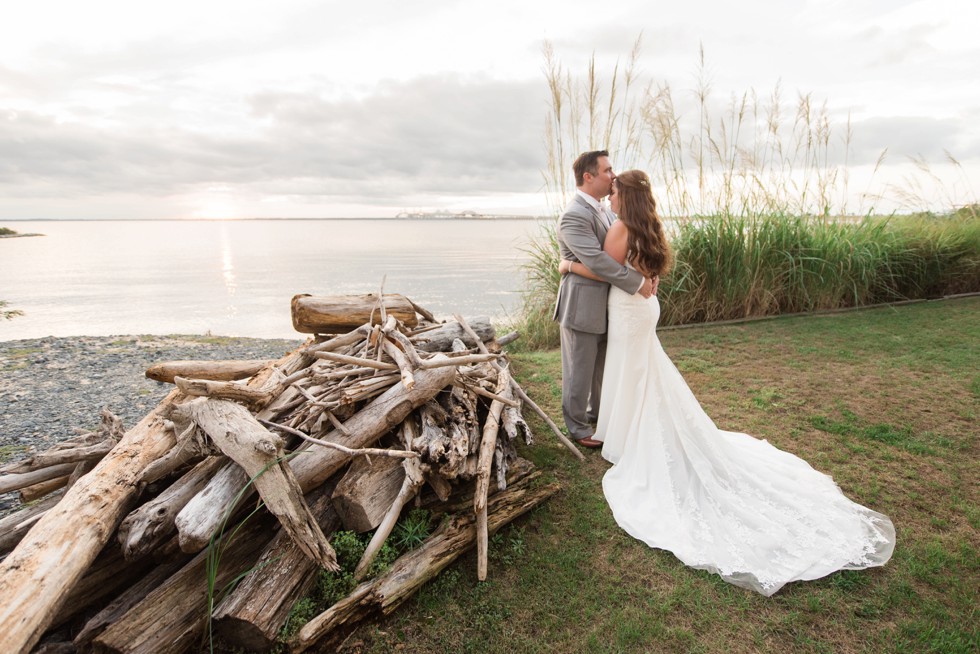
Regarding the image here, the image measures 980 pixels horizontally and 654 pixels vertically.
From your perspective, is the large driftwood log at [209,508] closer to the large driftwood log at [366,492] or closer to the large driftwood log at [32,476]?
the large driftwood log at [366,492]

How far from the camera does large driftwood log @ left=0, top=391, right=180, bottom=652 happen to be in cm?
191

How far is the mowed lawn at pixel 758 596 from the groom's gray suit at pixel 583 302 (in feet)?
1.50

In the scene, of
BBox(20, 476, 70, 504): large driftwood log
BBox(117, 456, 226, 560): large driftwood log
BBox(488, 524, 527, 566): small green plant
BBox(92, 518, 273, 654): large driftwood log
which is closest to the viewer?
BBox(92, 518, 273, 654): large driftwood log

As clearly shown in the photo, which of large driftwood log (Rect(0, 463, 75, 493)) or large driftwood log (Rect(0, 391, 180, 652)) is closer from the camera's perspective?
large driftwood log (Rect(0, 391, 180, 652))

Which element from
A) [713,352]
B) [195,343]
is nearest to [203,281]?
[195,343]

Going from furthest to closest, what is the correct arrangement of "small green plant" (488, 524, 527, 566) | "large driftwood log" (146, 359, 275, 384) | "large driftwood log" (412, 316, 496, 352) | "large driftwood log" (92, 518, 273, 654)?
"large driftwood log" (412, 316, 496, 352), "large driftwood log" (146, 359, 275, 384), "small green plant" (488, 524, 527, 566), "large driftwood log" (92, 518, 273, 654)

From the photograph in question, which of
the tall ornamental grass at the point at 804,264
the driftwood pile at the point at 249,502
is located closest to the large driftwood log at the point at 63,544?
the driftwood pile at the point at 249,502

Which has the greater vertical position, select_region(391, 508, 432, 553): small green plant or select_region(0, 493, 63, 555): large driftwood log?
select_region(0, 493, 63, 555): large driftwood log

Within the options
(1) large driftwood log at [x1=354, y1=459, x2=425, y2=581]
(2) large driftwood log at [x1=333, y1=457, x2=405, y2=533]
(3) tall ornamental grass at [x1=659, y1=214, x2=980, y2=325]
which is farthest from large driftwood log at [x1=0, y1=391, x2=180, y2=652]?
(3) tall ornamental grass at [x1=659, y1=214, x2=980, y2=325]

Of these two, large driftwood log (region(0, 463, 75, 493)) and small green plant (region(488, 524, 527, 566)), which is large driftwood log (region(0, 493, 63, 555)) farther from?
small green plant (region(488, 524, 527, 566))

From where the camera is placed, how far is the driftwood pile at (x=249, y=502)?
7.51ft

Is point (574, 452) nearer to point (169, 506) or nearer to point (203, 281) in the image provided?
point (169, 506)

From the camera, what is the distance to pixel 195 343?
10.9 meters

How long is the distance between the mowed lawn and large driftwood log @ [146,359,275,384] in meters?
2.70
